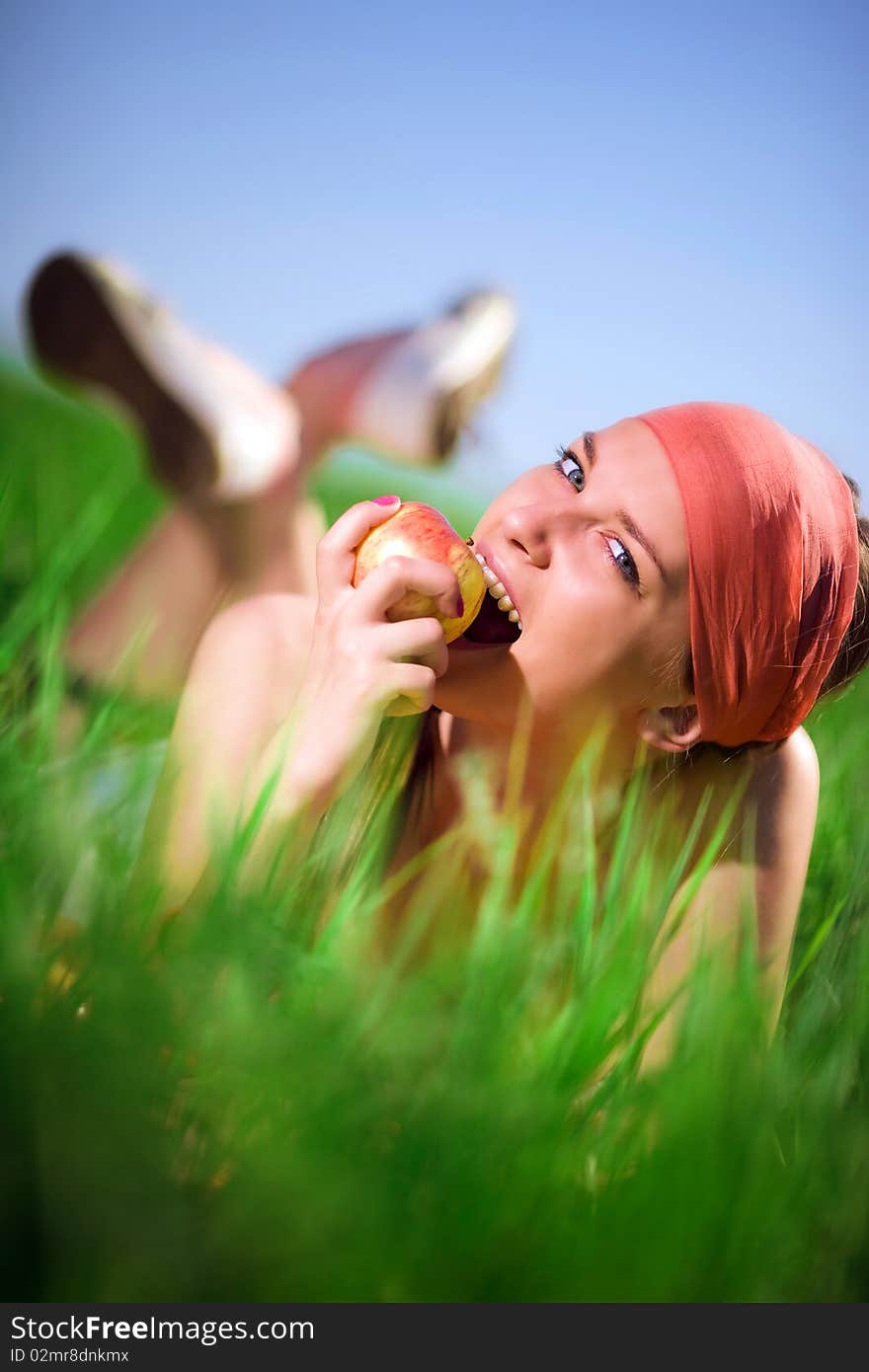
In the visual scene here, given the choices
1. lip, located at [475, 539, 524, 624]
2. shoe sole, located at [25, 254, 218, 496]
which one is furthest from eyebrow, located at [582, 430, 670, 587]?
shoe sole, located at [25, 254, 218, 496]

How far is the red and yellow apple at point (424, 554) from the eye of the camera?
1183mm

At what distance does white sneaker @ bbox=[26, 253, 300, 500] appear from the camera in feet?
4.79

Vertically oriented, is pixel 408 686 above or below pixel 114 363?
below

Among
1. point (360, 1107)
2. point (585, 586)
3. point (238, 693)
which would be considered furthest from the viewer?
point (238, 693)

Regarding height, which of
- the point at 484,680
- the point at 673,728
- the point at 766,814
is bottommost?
the point at 766,814

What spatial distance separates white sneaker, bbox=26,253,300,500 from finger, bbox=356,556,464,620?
1.42 ft

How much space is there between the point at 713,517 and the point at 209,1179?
3.01 ft

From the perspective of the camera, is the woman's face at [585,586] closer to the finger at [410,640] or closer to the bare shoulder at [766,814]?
the finger at [410,640]

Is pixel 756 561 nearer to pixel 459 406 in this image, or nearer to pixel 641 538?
pixel 641 538

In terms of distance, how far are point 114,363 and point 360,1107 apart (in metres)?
1.16

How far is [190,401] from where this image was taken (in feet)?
5.02

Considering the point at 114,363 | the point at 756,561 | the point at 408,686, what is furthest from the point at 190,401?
the point at 756,561

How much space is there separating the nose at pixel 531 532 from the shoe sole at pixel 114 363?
18.7 inches

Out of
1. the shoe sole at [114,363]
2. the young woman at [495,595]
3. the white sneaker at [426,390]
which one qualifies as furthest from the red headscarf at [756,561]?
the shoe sole at [114,363]
